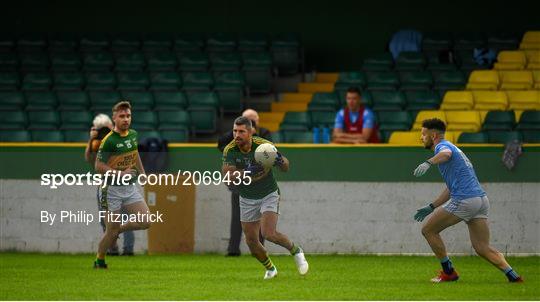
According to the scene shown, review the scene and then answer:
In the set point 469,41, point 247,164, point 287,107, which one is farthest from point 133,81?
point 247,164

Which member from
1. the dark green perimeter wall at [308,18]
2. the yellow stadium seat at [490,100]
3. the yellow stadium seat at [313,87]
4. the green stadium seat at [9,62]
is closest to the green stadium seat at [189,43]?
the dark green perimeter wall at [308,18]

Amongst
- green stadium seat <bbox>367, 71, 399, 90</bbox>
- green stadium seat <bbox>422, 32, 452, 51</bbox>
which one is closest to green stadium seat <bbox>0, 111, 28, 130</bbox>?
green stadium seat <bbox>367, 71, 399, 90</bbox>

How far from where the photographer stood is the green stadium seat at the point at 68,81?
2475 centimetres

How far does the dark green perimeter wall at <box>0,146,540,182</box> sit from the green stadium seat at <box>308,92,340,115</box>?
13.3 feet

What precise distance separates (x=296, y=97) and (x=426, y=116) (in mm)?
3538

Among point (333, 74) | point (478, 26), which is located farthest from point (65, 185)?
point (478, 26)

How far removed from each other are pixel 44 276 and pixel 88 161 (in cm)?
321

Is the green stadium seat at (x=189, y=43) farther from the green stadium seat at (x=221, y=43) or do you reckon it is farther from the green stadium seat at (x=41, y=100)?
the green stadium seat at (x=41, y=100)

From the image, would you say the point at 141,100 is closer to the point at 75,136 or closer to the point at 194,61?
the point at 75,136

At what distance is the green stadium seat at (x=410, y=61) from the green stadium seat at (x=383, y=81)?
0.44 metres

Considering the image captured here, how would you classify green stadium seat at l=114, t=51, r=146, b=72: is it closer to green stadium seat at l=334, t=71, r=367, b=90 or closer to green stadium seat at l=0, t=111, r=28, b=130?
green stadium seat at l=0, t=111, r=28, b=130

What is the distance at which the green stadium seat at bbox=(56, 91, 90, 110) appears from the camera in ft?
78.4

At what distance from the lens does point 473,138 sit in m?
20.4

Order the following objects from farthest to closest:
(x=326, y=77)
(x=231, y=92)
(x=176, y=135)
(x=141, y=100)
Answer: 1. (x=326, y=77)
2. (x=141, y=100)
3. (x=231, y=92)
4. (x=176, y=135)
